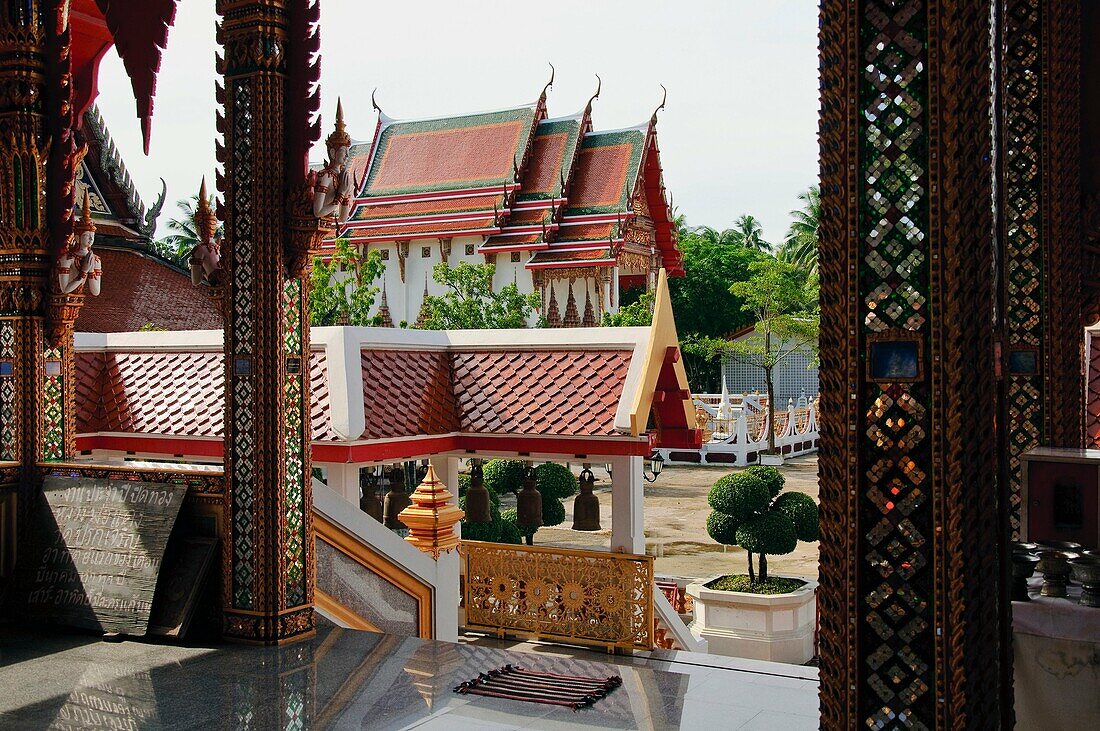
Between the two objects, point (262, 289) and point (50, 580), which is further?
point (50, 580)

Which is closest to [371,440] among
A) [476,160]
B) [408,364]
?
[408,364]

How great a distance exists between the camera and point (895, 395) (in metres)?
2.97

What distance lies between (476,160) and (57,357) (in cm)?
2616

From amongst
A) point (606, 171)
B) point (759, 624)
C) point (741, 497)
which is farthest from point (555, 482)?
point (606, 171)

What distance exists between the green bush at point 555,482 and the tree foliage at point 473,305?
1106cm

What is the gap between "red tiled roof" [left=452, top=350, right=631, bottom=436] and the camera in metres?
8.46

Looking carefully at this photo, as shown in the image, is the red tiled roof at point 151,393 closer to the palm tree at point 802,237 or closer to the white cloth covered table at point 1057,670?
the white cloth covered table at point 1057,670

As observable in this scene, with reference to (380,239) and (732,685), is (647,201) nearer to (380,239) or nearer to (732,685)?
(380,239)

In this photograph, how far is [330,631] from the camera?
235 inches

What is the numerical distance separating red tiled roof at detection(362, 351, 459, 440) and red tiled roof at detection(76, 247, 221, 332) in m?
7.97

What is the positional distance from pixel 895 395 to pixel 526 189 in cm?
2918

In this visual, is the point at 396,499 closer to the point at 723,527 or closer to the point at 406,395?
the point at 406,395

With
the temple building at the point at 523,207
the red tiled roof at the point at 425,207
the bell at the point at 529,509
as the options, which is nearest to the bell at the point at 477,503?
the bell at the point at 529,509

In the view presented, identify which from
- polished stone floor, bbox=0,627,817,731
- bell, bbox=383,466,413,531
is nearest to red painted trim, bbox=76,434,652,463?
bell, bbox=383,466,413,531
